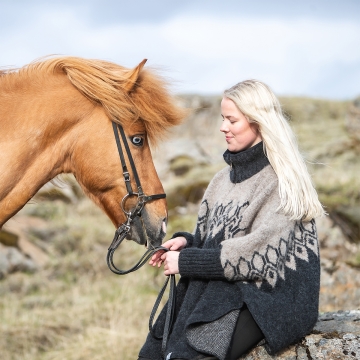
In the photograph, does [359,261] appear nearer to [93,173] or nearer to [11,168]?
[93,173]

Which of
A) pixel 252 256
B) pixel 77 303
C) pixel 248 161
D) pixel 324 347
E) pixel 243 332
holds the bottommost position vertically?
pixel 77 303

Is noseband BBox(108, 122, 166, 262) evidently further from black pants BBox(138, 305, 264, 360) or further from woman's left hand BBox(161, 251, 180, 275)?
black pants BBox(138, 305, 264, 360)

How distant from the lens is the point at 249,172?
257 cm

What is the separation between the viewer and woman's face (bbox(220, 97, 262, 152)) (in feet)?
8.33

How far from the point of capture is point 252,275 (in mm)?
2275

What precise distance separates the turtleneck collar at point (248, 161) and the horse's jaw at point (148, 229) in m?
0.57

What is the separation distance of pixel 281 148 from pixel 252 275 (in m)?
0.69

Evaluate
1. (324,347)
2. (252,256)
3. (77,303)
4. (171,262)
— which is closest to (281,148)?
(252,256)

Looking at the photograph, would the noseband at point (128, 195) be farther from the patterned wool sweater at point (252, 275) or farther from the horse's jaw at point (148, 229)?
the patterned wool sweater at point (252, 275)

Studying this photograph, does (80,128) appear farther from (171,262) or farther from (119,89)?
(171,262)

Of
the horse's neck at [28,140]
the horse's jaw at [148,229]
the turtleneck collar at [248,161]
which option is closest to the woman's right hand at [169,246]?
the horse's jaw at [148,229]

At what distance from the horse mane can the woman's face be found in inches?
18.7

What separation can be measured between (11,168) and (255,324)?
1589 millimetres

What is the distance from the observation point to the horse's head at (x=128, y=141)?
8.95 ft
